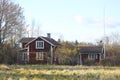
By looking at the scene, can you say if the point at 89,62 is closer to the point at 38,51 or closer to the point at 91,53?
the point at 91,53

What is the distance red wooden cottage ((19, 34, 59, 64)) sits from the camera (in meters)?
70.5

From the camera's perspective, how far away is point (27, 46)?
73.4 metres

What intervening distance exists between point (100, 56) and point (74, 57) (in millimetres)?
6633

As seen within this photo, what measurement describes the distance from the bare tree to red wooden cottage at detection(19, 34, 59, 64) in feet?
22.4

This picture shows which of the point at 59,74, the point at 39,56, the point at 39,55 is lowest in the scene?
the point at 59,74

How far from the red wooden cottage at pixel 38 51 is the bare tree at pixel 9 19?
6.82m

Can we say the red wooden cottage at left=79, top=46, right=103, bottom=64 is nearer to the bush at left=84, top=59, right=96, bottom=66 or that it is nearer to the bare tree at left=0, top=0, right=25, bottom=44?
the bush at left=84, top=59, right=96, bottom=66

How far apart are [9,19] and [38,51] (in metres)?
11.2

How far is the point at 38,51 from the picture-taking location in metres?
72.3

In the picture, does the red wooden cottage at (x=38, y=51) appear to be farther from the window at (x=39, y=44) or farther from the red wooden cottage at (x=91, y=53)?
the red wooden cottage at (x=91, y=53)

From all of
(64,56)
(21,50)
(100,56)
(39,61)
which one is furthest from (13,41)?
(100,56)

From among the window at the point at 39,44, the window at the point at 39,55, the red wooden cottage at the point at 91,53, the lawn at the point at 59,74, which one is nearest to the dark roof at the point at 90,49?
the red wooden cottage at the point at 91,53

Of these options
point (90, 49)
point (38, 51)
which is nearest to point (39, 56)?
point (38, 51)

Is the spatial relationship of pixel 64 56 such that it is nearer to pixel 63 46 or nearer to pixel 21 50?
pixel 63 46
